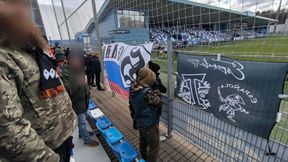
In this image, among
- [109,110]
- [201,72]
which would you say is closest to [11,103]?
[201,72]

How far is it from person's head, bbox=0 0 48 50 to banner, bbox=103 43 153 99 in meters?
1.75

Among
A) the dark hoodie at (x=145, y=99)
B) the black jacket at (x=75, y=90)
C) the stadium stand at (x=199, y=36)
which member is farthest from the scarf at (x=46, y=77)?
the stadium stand at (x=199, y=36)

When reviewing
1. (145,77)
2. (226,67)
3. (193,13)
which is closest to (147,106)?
(145,77)

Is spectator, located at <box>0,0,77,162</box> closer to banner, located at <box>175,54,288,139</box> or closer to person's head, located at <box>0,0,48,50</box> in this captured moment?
person's head, located at <box>0,0,48,50</box>

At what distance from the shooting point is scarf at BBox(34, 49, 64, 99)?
93cm

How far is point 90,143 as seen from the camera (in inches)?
101

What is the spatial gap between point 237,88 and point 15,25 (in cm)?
170

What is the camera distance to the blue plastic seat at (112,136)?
2156 millimetres

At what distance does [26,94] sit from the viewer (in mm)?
853

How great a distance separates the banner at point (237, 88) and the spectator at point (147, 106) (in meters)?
0.47

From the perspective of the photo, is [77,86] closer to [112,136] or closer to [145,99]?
[112,136]

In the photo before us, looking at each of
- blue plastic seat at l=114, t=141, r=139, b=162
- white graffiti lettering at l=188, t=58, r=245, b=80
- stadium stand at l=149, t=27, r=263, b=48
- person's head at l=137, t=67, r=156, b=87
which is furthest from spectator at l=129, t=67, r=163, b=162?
stadium stand at l=149, t=27, r=263, b=48

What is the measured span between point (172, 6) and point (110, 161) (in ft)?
8.32

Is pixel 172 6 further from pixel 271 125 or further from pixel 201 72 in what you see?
pixel 271 125
